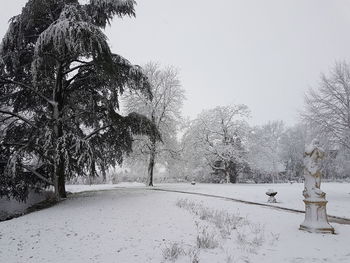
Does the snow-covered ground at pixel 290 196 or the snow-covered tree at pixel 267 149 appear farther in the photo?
the snow-covered tree at pixel 267 149

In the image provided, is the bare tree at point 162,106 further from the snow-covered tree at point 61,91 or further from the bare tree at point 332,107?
the bare tree at point 332,107

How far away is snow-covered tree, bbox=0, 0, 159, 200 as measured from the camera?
10.5 metres

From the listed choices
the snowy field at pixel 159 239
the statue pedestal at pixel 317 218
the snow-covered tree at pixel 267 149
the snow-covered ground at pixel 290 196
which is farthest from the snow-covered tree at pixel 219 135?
the statue pedestal at pixel 317 218

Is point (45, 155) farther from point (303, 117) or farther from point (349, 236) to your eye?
point (303, 117)

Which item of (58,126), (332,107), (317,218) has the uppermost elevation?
(332,107)

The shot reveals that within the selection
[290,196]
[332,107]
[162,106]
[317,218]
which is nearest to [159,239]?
[317,218]

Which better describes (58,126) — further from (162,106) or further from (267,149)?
(267,149)

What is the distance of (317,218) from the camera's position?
22.1 feet

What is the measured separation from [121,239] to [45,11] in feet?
37.8

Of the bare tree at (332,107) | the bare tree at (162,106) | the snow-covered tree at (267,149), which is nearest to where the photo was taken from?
the bare tree at (332,107)

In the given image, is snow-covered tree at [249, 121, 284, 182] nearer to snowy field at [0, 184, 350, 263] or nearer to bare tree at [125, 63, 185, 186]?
bare tree at [125, 63, 185, 186]

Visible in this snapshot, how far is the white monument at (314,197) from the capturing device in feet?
21.9

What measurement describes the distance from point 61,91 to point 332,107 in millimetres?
16378

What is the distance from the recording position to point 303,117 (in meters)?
17.6
